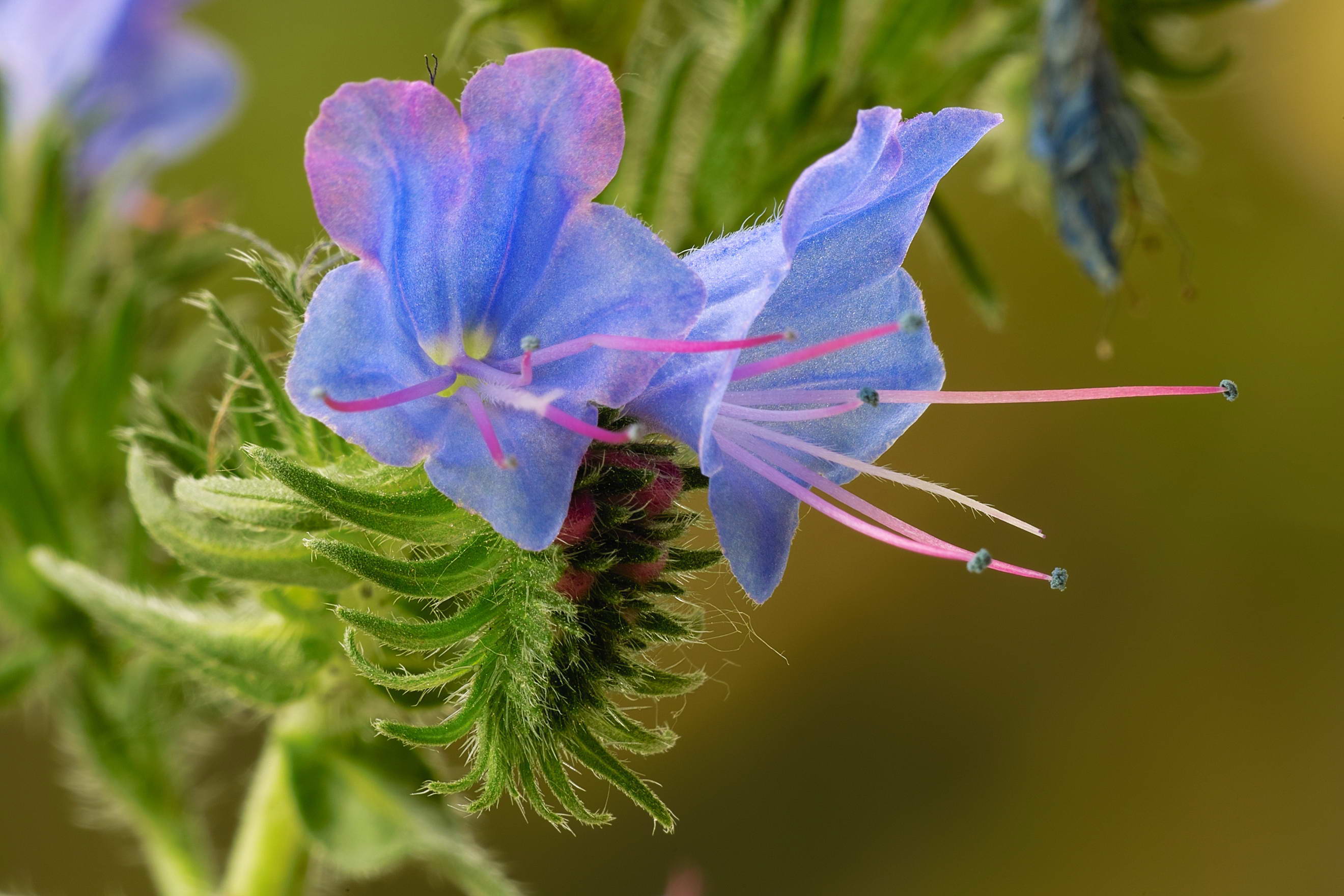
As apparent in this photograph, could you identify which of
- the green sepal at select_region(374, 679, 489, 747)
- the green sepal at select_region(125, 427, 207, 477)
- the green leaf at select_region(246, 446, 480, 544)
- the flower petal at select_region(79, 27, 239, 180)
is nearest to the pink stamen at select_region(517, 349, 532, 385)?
the green leaf at select_region(246, 446, 480, 544)

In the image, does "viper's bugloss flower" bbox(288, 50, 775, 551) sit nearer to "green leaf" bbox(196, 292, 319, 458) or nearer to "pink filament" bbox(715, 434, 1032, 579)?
"pink filament" bbox(715, 434, 1032, 579)

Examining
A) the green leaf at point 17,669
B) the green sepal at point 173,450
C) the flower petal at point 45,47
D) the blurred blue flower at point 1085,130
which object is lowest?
the green leaf at point 17,669

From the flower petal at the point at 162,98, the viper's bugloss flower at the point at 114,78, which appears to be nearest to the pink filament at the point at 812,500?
the viper's bugloss flower at the point at 114,78

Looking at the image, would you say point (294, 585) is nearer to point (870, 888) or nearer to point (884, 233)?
point (884, 233)

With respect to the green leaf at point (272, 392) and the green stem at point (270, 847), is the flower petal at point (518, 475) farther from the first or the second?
the green stem at point (270, 847)

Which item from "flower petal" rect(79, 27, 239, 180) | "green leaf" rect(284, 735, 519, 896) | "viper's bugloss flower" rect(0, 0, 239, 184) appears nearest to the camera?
"green leaf" rect(284, 735, 519, 896)

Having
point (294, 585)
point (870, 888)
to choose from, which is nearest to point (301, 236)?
point (870, 888)
